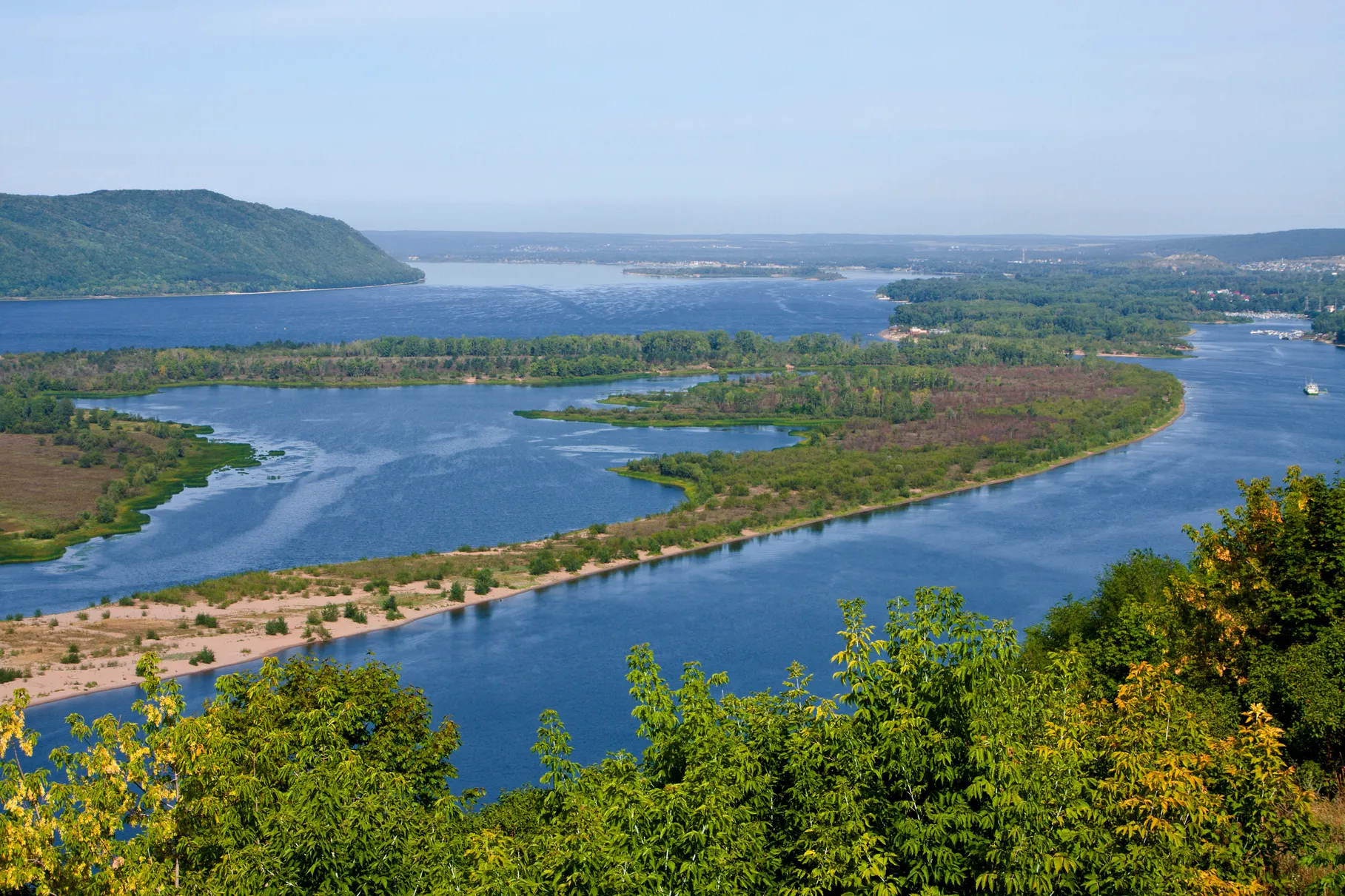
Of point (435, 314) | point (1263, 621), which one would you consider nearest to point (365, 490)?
point (1263, 621)

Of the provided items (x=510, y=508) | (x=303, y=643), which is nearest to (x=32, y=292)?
(x=510, y=508)

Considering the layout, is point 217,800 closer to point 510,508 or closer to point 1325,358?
point 510,508

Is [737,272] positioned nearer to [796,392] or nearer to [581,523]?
[796,392]

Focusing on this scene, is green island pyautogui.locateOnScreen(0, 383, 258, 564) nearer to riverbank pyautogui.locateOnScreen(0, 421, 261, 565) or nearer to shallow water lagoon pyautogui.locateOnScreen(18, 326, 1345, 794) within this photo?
riverbank pyautogui.locateOnScreen(0, 421, 261, 565)

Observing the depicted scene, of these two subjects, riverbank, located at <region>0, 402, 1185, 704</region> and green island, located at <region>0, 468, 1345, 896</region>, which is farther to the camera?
riverbank, located at <region>0, 402, 1185, 704</region>

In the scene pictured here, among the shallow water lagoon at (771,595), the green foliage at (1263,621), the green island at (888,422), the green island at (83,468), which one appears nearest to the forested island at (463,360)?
the green island at (888,422)

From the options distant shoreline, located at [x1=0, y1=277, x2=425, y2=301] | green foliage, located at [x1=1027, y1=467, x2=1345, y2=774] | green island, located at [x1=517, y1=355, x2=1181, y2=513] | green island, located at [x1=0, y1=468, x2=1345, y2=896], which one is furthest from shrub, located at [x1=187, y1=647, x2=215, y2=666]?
distant shoreline, located at [x1=0, y1=277, x2=425, y2=301]

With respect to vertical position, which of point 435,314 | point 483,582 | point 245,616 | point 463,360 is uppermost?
point 435,314

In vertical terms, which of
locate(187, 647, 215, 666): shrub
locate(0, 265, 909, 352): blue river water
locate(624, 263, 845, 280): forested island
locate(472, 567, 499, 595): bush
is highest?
locate(624, 263, 845, 280): forested island
